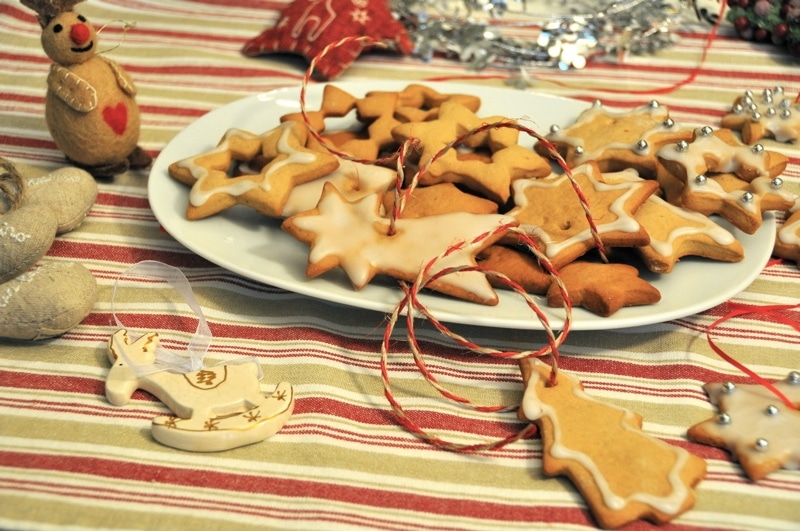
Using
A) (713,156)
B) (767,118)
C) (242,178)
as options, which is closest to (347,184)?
(242,178)

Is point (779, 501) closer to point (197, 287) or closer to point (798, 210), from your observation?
point (798, 210)

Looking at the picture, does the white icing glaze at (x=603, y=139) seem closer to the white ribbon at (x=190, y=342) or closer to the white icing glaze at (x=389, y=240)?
the white icing glaze at (x=389, y=240)

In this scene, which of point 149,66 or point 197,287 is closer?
point 197,287

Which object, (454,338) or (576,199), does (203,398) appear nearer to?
(454,338)

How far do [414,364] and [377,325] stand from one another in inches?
3.2

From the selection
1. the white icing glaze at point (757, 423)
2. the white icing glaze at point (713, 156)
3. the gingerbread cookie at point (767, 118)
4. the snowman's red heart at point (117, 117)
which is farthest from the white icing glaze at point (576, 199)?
the snowman's red heart at point (117, 117)

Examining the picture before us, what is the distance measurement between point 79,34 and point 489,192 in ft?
2.08

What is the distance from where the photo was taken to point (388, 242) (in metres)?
1.05

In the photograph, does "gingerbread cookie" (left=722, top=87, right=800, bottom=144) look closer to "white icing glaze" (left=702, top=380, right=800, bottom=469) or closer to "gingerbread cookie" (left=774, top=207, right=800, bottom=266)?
"gingerbread cookie" (left=774, top=207, right=800, bottom=266)

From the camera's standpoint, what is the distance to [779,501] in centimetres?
88

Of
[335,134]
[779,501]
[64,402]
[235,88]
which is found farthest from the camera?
[235,88]

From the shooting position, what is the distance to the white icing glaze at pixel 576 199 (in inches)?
41.3

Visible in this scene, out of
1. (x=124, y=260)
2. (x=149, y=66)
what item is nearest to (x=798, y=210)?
(x=124, y=260)

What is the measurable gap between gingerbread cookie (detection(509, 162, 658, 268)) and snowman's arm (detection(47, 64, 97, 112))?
640 mm
